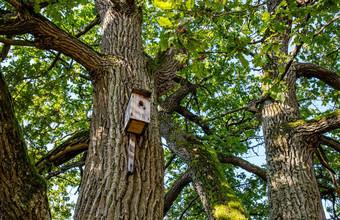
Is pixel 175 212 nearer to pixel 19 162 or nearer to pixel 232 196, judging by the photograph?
pixel 232 196

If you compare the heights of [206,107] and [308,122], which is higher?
[206,107]

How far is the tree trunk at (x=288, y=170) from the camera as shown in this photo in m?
4.04

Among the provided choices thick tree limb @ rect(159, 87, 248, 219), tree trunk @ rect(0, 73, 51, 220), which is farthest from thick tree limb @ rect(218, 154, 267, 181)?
tree trunk @ rect(0, 73, 51, 220)

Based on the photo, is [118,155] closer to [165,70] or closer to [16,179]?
[16,179]

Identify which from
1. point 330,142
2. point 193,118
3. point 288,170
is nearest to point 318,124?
point 330,142

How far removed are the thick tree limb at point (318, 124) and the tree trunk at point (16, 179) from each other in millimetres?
3895

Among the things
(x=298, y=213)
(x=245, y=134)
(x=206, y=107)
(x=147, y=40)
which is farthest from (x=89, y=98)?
(x=298, y=213)

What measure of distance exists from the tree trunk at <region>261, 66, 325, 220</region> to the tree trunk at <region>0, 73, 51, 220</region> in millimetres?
3304

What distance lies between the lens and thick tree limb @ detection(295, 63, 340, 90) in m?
5.43

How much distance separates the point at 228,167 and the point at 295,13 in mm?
5064

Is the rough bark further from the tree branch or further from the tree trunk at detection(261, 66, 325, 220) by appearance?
the tree branch

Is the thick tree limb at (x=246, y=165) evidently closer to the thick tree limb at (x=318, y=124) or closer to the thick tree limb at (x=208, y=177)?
the thick tree limb at (x=208, y=177)

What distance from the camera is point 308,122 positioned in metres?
4.45

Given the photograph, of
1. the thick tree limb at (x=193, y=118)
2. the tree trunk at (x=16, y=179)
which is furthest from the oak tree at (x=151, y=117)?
the thick tree limb at (x=193, y=118)
